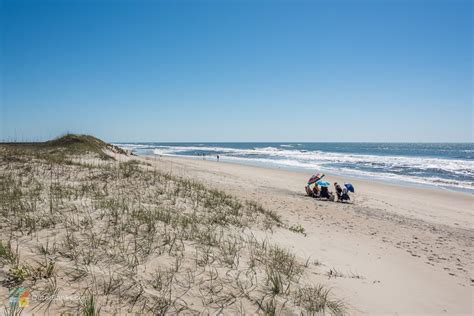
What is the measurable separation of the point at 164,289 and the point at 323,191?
12521 mm

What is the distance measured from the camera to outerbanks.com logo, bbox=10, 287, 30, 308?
2.47 metres

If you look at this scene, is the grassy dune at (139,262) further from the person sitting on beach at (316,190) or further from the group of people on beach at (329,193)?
the person sitting on beach at (316,190)

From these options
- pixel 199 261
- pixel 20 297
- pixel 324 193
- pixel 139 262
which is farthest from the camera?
pixel 324 193

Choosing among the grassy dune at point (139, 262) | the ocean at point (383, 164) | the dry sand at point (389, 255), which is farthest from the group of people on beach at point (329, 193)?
the ocean at point (383, 164)

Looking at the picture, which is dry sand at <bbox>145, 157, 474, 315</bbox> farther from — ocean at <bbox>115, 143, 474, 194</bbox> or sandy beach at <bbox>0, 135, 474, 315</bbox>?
ocean at <bbox>115, 143, 474, 194</bbox>

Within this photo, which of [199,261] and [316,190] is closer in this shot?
[199,261]

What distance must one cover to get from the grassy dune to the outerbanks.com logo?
0.05m

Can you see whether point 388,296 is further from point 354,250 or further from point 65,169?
point 65,169

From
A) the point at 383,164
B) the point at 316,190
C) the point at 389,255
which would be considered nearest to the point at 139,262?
the point at 389,255

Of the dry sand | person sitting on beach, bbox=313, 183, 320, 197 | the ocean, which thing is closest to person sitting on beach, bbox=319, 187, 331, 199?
person sitting on beach, bbox=313, 183, 320, 197

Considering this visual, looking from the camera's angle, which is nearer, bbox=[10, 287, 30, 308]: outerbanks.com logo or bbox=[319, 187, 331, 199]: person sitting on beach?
bbox=[10, 287, 30, 308]: outerbanks.com logo

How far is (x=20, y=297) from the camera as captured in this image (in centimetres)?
255

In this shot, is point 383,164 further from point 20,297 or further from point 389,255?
point 20,297

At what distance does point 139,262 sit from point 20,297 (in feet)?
4.14
